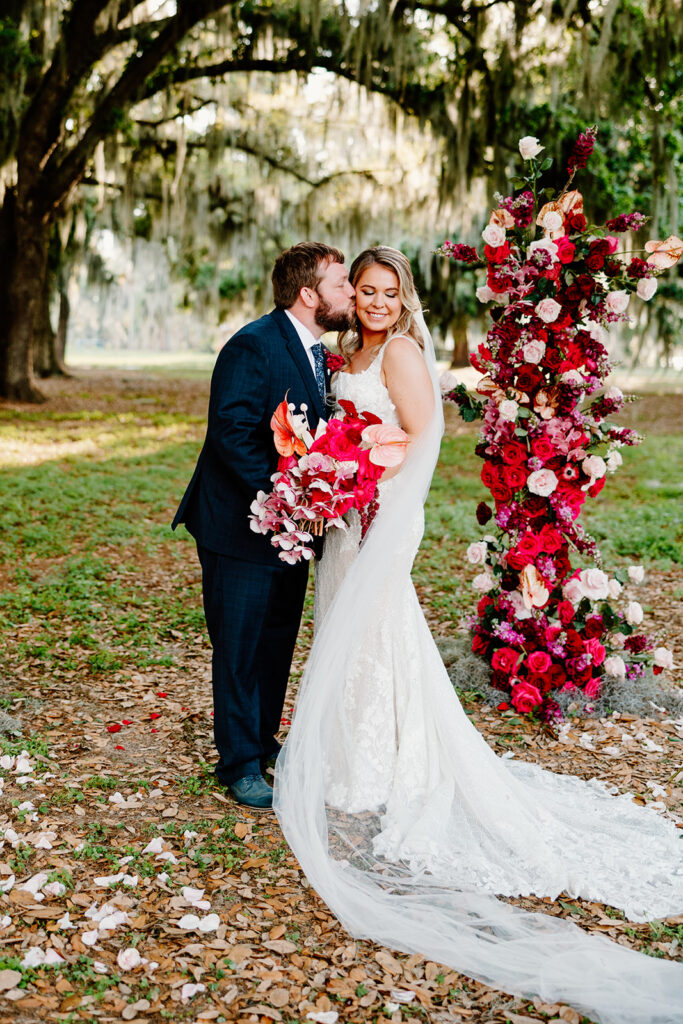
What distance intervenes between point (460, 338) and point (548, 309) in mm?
17059

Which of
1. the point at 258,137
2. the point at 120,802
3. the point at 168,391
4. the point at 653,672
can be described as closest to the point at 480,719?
the point at 653,672

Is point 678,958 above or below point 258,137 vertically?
below

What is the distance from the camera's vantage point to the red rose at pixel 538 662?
443cm

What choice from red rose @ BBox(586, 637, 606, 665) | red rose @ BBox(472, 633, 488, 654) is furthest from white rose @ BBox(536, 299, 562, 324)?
red rose @ BBox(472, 633, 488, 654)

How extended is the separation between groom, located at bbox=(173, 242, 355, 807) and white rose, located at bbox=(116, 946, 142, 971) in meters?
0.96

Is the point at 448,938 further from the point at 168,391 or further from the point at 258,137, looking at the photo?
the point at 168,391

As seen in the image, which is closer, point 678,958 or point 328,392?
point 678,958

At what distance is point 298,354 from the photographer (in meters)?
3.46

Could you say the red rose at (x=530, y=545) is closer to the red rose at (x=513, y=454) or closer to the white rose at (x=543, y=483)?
the white rose at (x=543, y=483)

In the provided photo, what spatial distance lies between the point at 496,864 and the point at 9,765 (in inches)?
76.9

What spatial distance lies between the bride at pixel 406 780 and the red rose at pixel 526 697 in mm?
635

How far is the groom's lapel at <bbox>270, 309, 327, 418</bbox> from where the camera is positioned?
11.3 ft

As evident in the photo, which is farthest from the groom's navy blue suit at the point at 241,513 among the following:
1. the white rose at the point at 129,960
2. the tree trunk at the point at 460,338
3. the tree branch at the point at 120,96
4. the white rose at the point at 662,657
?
the tree trunk at the point at 460,338

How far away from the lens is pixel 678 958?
2654 millimetres
